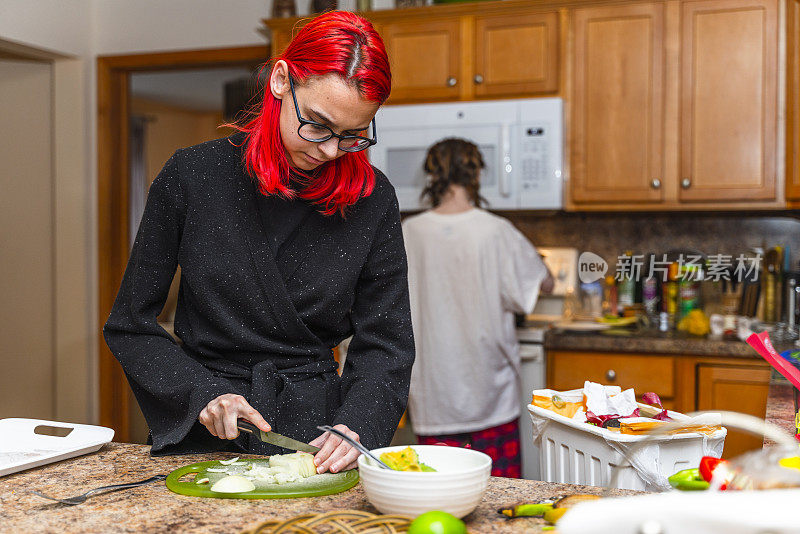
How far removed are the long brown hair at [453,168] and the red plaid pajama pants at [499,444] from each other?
2.85ft

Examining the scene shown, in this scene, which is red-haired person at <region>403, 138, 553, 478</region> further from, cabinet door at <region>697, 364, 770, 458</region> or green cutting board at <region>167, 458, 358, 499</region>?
green cutting board at <region>167, 458, 358, 499</region>

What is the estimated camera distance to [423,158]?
334 cm

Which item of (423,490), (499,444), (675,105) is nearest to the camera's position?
(423,490)

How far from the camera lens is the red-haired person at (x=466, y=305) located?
2859mm

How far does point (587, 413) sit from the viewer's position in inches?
52.5

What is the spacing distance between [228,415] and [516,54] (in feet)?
8.20

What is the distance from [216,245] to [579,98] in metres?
2.22

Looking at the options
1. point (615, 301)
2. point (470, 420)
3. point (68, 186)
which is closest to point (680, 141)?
point (615, 301)

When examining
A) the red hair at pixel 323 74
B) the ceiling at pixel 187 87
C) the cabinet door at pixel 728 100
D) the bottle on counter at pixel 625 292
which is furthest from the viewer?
the ceiling at pixel 187 87

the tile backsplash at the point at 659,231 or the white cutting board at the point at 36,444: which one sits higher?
the tile backsplash at the point at 659,231

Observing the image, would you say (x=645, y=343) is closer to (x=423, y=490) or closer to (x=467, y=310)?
(x=467, y=310)

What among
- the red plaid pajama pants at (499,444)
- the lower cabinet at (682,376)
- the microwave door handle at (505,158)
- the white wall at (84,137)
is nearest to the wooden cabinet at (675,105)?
the microwave door handle at (505,158)

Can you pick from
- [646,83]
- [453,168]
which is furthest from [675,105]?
[453,168]

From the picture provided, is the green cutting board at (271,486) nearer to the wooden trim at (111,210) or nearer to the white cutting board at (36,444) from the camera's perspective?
the white cutting board at (36,444)
